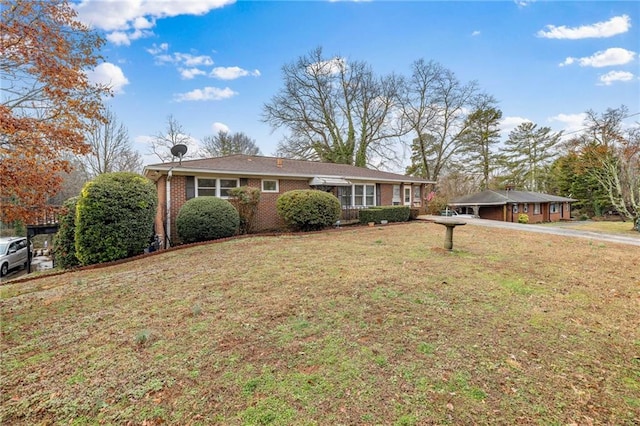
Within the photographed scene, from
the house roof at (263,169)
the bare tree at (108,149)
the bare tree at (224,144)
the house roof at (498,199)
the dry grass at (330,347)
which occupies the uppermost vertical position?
the bare tree at (224,144)

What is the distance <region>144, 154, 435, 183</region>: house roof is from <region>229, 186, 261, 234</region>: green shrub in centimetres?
107

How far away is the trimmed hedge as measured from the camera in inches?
589

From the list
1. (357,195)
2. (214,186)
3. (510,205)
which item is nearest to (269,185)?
(214,186)

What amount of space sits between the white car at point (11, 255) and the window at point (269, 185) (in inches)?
411

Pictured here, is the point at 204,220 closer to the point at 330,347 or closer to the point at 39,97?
the point at 39,97

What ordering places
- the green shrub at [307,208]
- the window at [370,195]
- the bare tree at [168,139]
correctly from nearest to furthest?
the green shrub at [307,208]
the window at [370,195]
the bare tree at [168,139]

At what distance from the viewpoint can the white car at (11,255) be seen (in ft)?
42.7

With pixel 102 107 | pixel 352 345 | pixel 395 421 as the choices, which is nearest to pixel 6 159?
pixel 102 107

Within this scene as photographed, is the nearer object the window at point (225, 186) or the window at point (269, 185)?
the window at point (225, 186)

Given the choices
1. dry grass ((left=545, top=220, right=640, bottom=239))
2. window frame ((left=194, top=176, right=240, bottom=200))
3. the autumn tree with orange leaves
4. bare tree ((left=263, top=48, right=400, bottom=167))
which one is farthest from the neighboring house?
the autumn tree with orange leaves

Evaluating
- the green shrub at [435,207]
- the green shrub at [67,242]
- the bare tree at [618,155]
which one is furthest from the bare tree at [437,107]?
the green shrub at [67,242]

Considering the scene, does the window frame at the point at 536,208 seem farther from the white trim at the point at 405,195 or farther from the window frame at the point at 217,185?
the window frame at the point at 217,185

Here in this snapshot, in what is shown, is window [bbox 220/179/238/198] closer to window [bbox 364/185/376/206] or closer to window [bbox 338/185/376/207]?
window [bbox 338/185/376/207]

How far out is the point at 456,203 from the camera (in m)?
30.9
